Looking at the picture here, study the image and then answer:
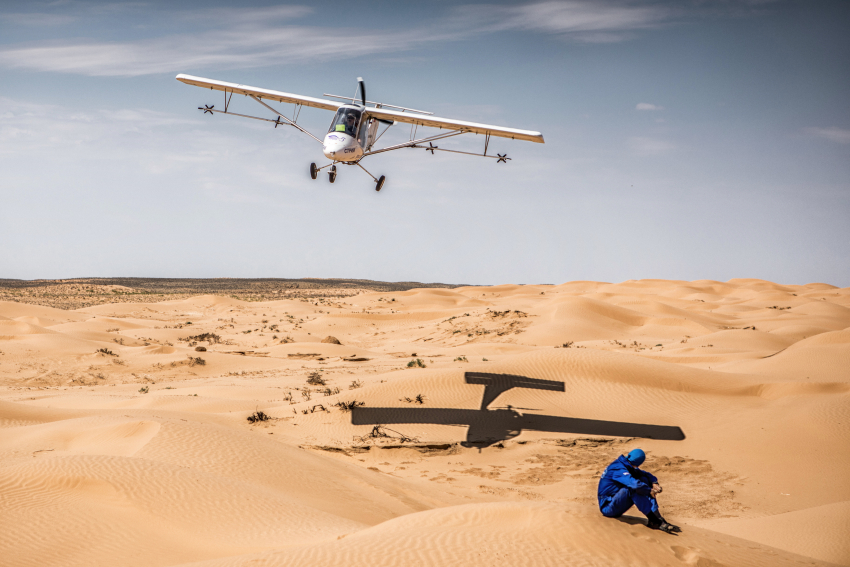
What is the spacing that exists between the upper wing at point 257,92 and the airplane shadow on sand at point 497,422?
12.4 metres

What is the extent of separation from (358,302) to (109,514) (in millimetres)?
46890

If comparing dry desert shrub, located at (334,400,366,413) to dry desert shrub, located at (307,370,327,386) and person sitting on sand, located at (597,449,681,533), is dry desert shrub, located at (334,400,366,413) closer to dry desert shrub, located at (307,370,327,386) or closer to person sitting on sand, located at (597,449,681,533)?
dry desert shrub, located at (307,370,327,386)

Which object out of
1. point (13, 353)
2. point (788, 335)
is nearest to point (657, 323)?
point (788, 335)

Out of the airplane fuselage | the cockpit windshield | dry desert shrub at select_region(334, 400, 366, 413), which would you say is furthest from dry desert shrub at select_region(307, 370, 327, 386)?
the cockpit windshield

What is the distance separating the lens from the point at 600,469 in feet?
37.2

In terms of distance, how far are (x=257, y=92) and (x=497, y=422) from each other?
608 inches

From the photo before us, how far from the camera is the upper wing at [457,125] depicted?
2103cm

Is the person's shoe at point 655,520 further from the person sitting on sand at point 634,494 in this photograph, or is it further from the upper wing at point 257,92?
the upper wing at point 257,92

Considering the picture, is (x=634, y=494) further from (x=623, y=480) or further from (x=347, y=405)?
(x=347, y=405)

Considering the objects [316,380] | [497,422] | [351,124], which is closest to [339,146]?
[351,124]

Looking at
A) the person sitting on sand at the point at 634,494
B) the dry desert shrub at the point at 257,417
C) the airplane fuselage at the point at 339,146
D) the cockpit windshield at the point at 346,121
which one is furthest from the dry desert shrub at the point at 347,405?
the person sitting on sand at the point at 634,494

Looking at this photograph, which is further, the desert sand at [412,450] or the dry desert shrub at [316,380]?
the dry desert shrub at [316,380]

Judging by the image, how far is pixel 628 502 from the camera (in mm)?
5445

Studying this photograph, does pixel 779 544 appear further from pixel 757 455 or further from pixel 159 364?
pixel 159 364
